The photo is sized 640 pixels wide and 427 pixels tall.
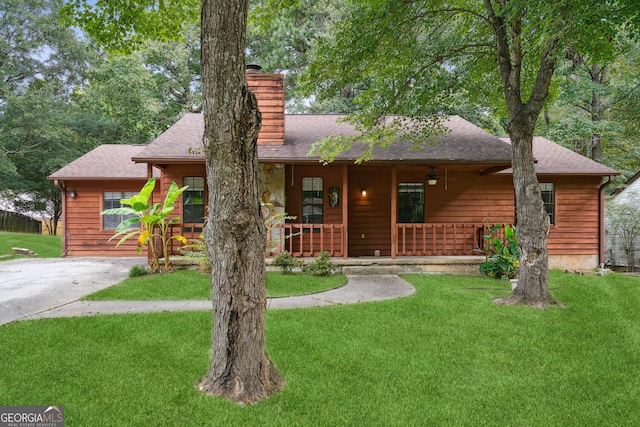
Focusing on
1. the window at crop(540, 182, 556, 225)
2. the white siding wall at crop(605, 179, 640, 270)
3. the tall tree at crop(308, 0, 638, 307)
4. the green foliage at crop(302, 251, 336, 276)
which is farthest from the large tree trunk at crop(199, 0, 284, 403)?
the white siding wall at crop(605, 179, 640, 270)

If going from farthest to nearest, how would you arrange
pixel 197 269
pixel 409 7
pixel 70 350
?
pixel 197 269 → pixel 409 7 → pixel 70 350

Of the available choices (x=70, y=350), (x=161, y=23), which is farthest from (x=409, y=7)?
(x=70, y=350)

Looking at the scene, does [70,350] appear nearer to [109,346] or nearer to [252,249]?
[109,346]

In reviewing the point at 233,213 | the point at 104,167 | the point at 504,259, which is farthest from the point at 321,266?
the point at 104,167

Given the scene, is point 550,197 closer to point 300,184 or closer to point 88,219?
point 300,184

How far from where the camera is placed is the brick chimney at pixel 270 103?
10258mm

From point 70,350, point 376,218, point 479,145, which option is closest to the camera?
point 70,350

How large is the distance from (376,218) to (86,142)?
18415 mm

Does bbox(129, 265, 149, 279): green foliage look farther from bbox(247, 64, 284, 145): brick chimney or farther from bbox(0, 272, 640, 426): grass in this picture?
bbox(247, 64, 284, 145): brick chimney

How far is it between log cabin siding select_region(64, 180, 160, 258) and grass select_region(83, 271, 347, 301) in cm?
548

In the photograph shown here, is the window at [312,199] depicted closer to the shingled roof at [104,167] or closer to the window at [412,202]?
the window at [412,202]

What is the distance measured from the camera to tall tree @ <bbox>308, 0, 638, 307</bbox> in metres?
4.93

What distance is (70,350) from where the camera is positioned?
13.0 ft

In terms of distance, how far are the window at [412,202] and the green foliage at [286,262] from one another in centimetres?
401
